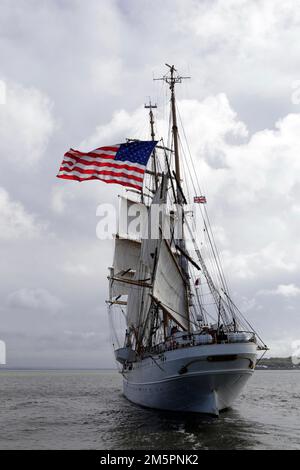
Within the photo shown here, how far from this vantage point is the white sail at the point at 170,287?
37.8 m

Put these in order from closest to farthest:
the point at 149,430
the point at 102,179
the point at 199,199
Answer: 1. the point at 149,430
2. the point at 102,179
3. the point at 199,199

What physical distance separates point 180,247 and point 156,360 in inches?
520

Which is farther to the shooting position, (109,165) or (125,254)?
(125,254)

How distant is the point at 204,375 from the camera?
101 ft

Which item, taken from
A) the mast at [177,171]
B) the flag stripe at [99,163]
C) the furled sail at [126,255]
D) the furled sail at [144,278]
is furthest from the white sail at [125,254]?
the flag stripe at [99,163]

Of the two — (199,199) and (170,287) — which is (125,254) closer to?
(199,199)

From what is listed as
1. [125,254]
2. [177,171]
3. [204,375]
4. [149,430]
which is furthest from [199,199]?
[125,254]

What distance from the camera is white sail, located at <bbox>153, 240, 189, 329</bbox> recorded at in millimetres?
37750

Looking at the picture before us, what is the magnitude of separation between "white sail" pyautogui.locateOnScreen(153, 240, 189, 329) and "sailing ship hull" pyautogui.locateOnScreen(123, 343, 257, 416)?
18.2ft

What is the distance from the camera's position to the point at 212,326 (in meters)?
36.3

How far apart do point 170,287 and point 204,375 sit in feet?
33.9

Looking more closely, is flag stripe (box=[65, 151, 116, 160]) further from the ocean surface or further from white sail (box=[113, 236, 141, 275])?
white sail (box=[113, 236, 141, 275])

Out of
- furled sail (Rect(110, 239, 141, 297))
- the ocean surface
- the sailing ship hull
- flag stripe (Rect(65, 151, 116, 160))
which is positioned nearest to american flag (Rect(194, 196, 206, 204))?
flag stripe (Rect(65, 151, 116, 160))
